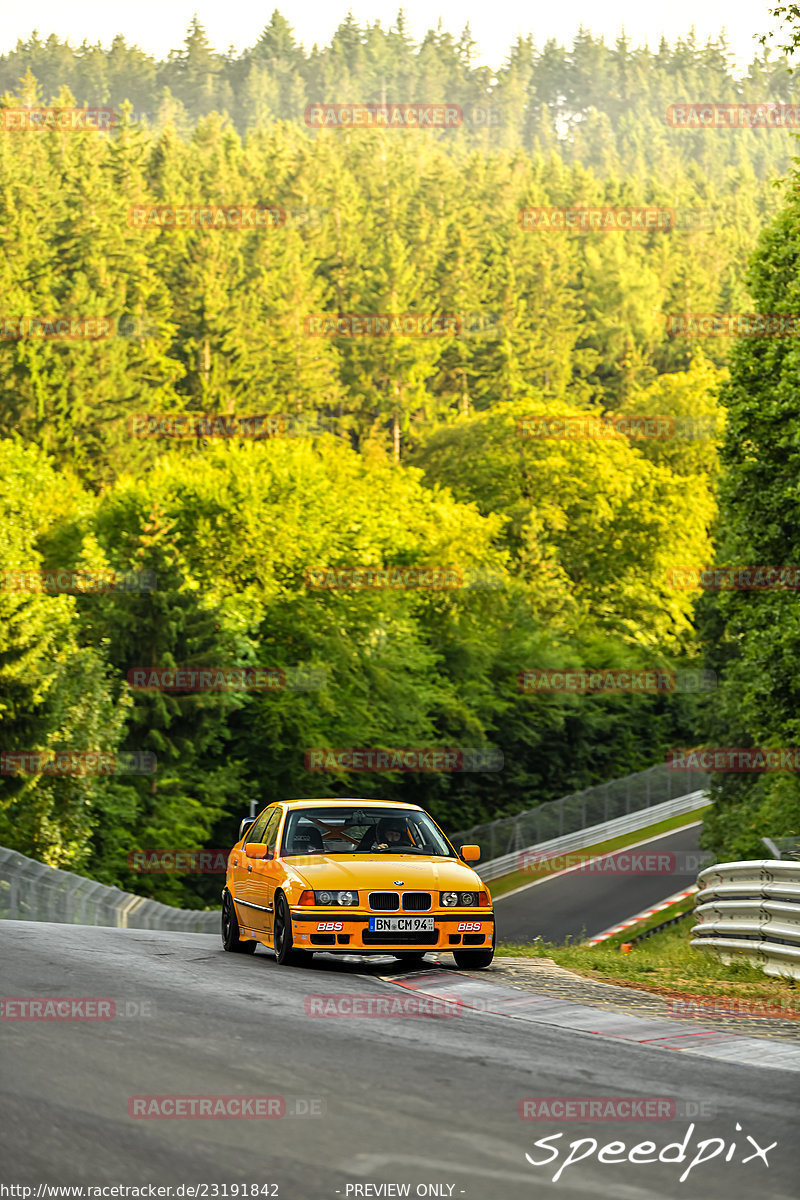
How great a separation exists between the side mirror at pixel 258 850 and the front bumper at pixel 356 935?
1.26 m

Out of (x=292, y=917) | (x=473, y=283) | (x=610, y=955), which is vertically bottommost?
(x=610, y=955)

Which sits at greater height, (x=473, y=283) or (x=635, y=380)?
(x=473, y=283)

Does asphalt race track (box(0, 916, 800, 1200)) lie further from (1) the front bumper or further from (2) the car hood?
(2) the car hood

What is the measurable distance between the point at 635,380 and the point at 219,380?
114 feet

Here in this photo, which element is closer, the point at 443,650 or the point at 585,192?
the point at 443,650

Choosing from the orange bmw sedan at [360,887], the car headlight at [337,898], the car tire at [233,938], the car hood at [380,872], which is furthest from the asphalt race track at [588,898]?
the car headlight at [337,898]

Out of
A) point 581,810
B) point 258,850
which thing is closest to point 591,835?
point 581,810

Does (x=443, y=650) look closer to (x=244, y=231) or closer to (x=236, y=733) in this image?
(x=236, y=733)

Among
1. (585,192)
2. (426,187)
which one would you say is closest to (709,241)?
(585,192)

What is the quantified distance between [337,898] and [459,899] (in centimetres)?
112

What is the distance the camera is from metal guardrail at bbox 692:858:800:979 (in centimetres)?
1448

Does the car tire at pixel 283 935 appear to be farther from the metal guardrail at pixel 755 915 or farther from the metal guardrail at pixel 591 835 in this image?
the metal guardrail at pixel 591 835

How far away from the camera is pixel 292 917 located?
13.2 m

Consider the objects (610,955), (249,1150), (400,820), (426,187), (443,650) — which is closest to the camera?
(249,1150)
